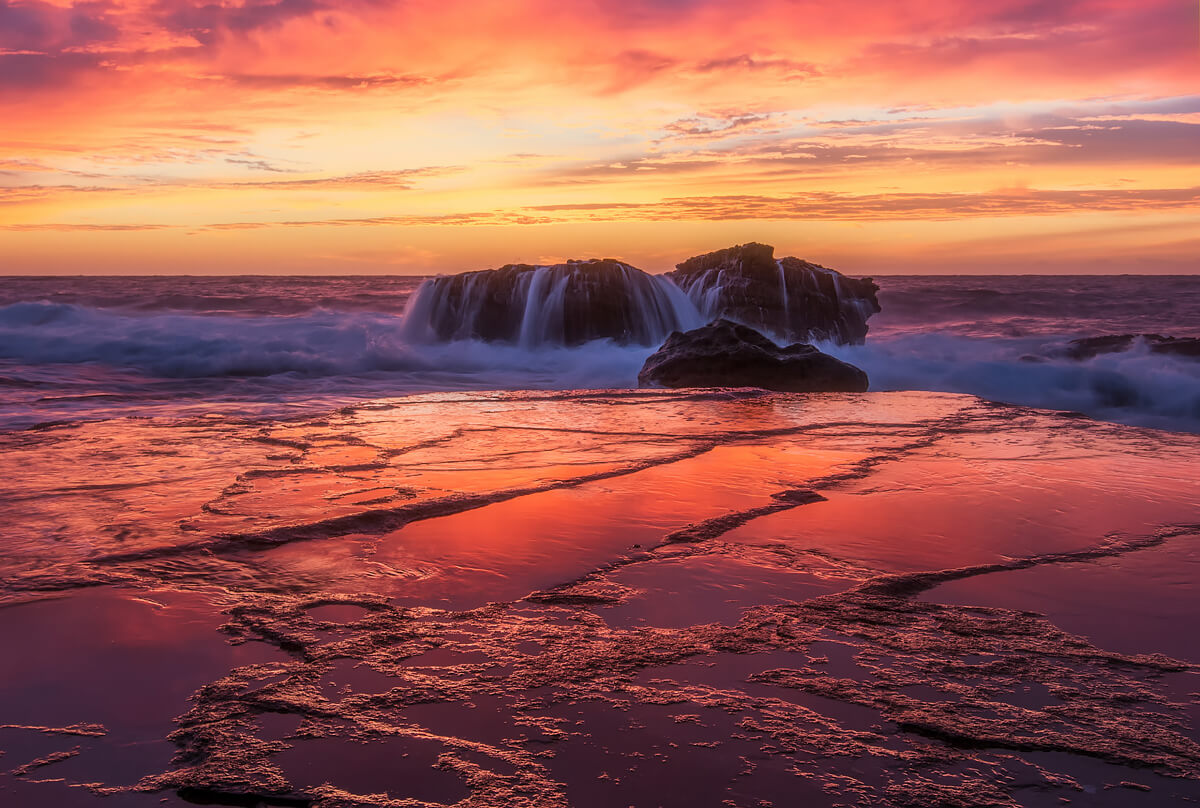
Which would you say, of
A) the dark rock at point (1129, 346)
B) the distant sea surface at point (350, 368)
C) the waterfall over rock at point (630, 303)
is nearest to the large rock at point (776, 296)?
the waterfall over rock at point (630, 303)

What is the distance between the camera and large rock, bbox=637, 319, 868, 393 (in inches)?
468

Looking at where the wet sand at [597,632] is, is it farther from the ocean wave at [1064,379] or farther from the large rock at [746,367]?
the ocean wave at [1064,379]

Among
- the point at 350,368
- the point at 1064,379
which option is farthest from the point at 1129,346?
the point at 350,368

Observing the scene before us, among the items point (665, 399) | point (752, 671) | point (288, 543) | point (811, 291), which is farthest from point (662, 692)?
point (811, 291)

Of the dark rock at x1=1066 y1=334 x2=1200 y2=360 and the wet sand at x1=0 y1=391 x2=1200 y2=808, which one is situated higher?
the dark rock at x1=1066 y1=334 x2=1200 y2=360

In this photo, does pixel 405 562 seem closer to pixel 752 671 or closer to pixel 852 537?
pixel 752 671

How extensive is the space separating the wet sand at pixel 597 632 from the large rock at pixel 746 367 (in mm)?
5982

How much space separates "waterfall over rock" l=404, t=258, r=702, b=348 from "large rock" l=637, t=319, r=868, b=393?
465 centimetres

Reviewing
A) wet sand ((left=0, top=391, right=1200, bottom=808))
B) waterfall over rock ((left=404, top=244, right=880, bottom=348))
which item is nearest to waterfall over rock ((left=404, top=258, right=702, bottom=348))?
waterfall over rock ((left=404, top=244, right=880, bottom=348))

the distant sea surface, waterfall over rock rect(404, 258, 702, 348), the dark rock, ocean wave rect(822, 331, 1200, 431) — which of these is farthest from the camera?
waterfall over rock rect(404, 258, 702, 348)

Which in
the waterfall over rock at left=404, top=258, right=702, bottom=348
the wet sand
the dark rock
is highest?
the waterfall over rock at left=404, top=258, right=702, bottom=348

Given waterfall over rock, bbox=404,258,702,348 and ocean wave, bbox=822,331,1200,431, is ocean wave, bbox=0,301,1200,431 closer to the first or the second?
ocean wave, bbox=822,331,1200,431

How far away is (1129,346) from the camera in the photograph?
18.3 m

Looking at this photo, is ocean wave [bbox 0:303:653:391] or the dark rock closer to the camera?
ocean wave [bbox 0:303:653:391]
